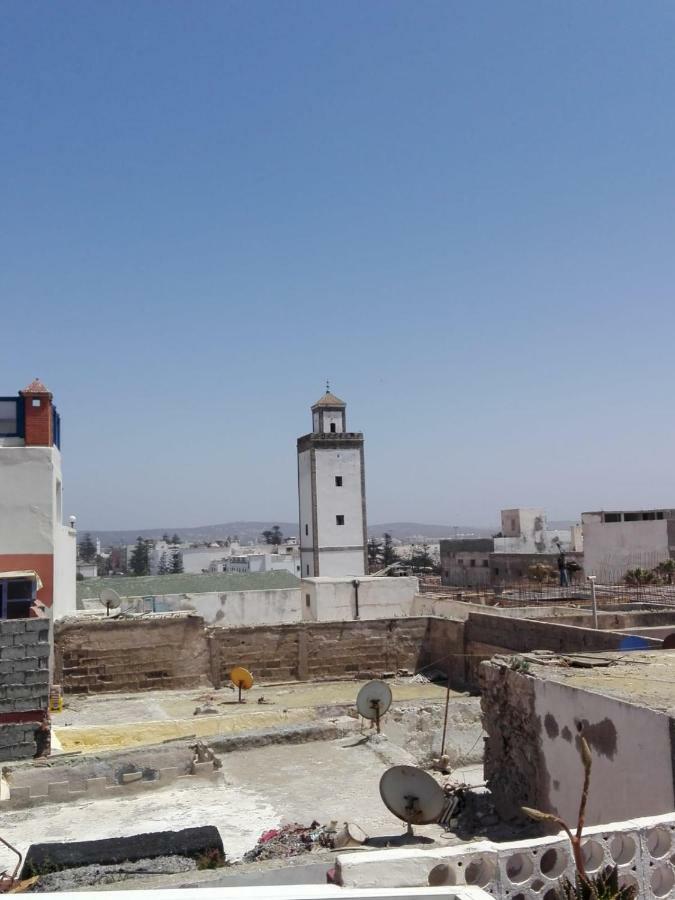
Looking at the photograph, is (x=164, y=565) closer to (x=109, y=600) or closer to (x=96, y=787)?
(x=109, y=600)

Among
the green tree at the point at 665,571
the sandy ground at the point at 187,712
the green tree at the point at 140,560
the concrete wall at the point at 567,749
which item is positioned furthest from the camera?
the green tree at the point at 140,560

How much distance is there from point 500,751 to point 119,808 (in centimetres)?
497

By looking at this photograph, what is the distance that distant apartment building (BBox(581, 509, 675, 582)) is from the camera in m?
45.2

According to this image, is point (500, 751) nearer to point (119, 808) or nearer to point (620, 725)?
point (620, 725)

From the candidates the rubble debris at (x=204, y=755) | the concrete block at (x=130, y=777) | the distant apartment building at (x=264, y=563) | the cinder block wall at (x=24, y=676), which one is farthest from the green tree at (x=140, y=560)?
the concrete block at (x=130, y=777)

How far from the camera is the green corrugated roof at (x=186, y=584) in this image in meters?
36.1

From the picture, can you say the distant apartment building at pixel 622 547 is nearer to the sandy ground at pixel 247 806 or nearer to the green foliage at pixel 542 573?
the green foliage at pixel 542 573

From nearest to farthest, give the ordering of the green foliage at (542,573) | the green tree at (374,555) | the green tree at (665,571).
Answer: the green tree at (665,571), the green foliage at (542,573), the green tree at (374,555)

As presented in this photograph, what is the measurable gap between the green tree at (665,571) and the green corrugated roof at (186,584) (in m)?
17.8

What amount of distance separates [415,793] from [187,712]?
9878 millimetres

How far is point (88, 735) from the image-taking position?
48.9 feet

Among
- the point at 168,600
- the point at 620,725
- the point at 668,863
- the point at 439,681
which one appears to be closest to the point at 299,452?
the point at 168,600

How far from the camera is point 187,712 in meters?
17.1

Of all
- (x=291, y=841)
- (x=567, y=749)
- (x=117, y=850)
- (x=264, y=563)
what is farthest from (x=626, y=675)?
(x=264, y=563)
